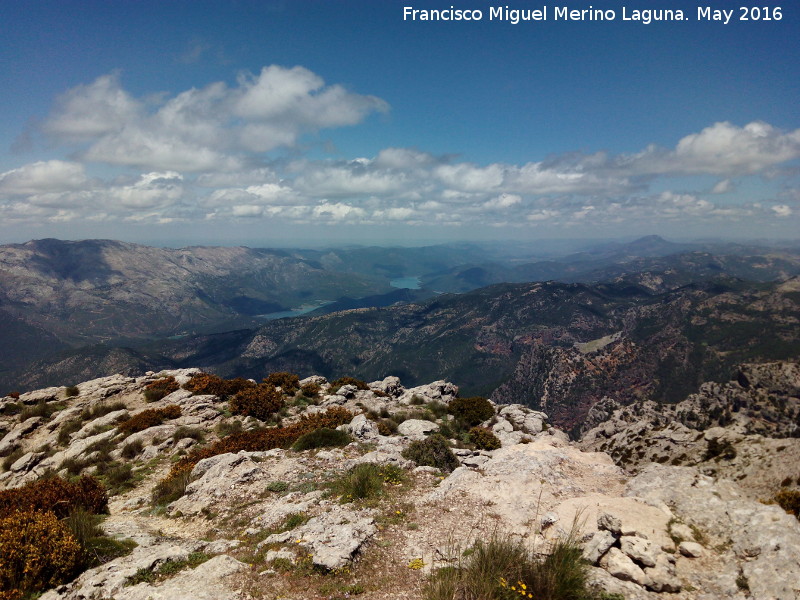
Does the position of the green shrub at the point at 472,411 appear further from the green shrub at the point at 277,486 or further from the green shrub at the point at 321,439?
the green shrub at the point at 277,486

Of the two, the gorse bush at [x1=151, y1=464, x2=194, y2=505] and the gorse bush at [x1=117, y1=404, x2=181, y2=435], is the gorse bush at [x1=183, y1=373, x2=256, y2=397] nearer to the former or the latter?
the gorse bush at [x1=117, y1=404, x2=181, y2=435]

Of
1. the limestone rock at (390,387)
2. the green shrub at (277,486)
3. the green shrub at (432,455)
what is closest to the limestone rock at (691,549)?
the green shrub at (432,455)

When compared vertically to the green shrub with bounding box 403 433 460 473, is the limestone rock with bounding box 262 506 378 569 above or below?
above

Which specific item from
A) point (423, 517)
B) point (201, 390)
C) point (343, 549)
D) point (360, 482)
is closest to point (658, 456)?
point (423, 517)

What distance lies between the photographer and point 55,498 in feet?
40.0

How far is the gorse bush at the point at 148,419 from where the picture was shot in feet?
78.7

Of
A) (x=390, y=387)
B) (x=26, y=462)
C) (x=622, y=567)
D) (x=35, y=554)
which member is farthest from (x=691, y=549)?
(x=26, y=462)

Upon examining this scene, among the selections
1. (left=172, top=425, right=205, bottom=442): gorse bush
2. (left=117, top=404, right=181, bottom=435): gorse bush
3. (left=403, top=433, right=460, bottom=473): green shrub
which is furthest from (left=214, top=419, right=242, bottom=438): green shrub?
(left=403, top=433, right=460, bottom=473): green shrub

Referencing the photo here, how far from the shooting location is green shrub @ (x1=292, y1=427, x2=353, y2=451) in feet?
64.4

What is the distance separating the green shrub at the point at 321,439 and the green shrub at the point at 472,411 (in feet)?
38.9

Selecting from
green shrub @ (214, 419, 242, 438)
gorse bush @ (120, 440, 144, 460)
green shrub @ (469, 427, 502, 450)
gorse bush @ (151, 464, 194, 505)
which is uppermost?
gorse bush @ (151, 464, 194, 505)

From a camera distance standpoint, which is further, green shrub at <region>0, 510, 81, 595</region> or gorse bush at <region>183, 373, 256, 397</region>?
gorse bush at <region>183, 373, 256, 397</region>

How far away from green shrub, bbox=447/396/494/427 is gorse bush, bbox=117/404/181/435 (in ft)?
70.8

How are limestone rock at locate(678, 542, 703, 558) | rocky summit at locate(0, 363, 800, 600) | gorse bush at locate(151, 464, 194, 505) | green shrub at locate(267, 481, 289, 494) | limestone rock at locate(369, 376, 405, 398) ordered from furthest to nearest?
1. limestone rock at locate(369, 376, 405, 398)
2. gorse bush at locate(151, 464, 194, 505)
3. green shrub at locate(267, 481, 289, 494)
4. limestone rock at locate(678, 542, 703, 558)
5. rocky summit at locate(0, 363, 800, 600)
